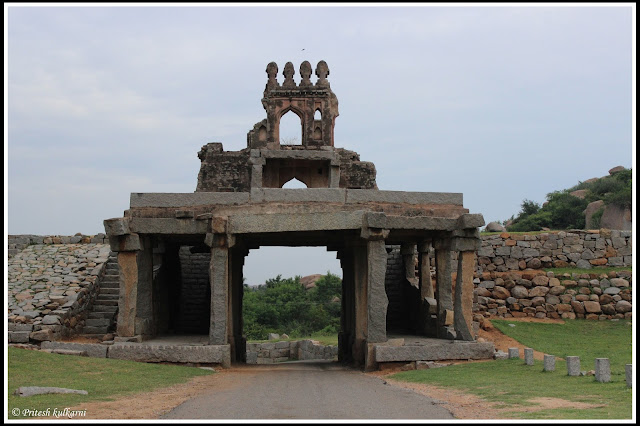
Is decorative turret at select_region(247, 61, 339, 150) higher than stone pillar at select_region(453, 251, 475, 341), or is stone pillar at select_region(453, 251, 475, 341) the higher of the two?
decorative turret at select_region(247, 61, 339, 150)

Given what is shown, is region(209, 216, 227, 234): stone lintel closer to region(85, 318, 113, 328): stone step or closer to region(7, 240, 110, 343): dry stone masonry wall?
region(7, 240, 110, 343): dry stone masonry wall

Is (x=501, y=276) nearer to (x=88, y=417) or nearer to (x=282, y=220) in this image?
(x=282, y=220)

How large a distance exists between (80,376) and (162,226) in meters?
5.16

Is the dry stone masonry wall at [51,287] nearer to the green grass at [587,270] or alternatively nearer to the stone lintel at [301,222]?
the stone lintel at [301,222]

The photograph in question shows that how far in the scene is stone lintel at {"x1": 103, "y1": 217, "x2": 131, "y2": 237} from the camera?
17500 millimetres

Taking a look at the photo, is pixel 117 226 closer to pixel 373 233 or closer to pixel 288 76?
pixel 373 233

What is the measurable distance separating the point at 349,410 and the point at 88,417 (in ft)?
11.2

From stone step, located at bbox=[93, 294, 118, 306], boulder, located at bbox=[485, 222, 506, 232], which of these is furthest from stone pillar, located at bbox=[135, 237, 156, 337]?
boulder, located at bbox=[485, 222, 506, 232]

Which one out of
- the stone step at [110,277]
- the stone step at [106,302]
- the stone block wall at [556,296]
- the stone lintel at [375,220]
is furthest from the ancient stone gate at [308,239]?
the stone block wall at [556,296]

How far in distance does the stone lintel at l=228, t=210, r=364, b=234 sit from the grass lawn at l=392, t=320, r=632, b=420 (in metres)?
3.63

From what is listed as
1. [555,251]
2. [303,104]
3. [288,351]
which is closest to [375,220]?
[555,251]

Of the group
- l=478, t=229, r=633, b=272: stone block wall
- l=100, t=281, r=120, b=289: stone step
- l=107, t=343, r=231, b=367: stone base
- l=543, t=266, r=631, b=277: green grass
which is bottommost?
l=107, t=343, r=231, b=367: stone base

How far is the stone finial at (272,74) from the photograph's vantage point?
32219mm

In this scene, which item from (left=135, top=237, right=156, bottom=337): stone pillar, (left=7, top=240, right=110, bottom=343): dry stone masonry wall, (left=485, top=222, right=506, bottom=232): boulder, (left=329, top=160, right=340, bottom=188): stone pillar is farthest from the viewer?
(left=485, top=222, right=506, bottom=232): boulder
